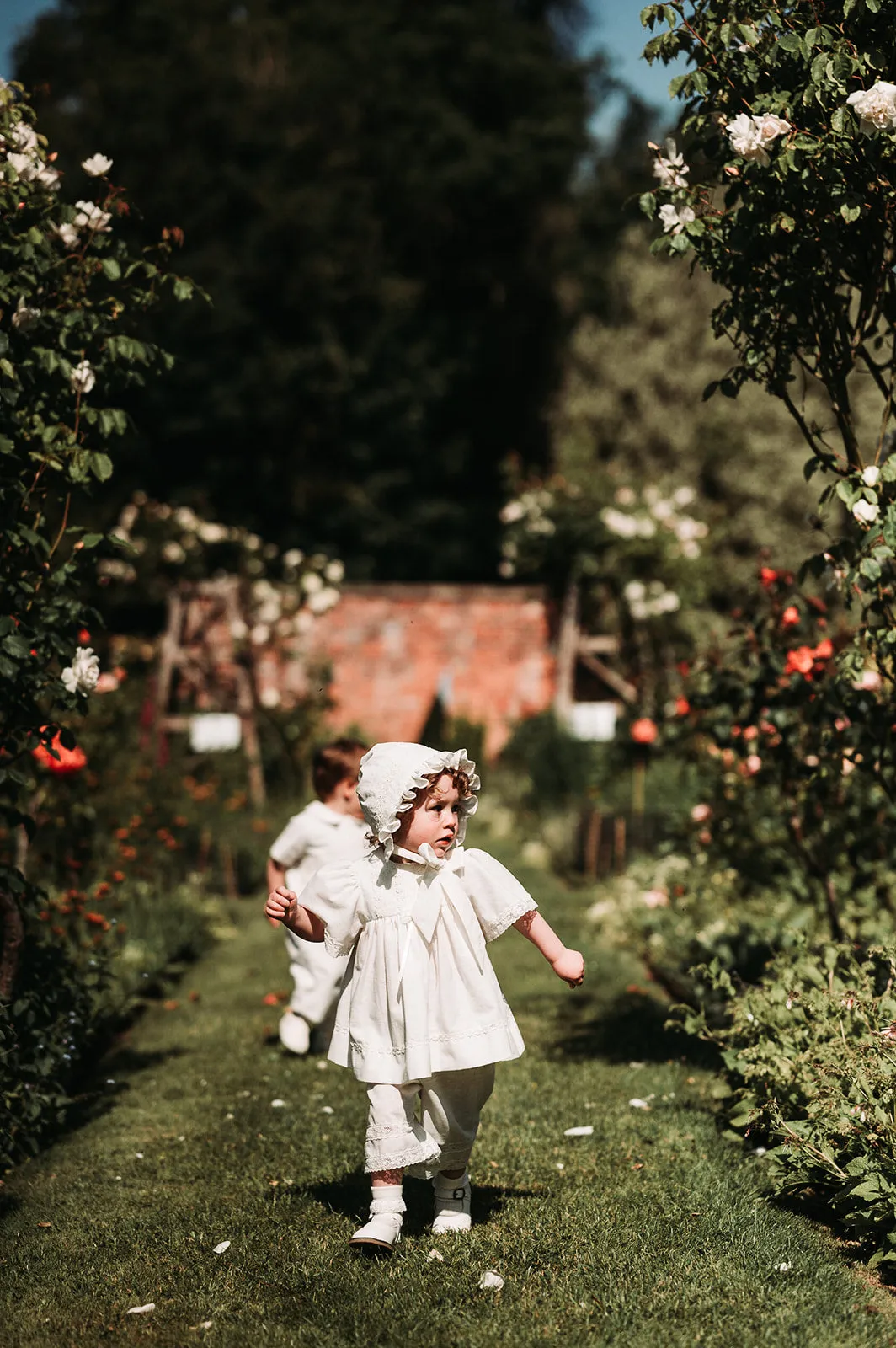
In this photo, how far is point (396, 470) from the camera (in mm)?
20234

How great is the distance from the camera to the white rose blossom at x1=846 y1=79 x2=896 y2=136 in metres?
3.67

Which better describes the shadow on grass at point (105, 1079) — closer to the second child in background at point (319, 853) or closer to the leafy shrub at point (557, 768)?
the second child in background at point (319, 853)

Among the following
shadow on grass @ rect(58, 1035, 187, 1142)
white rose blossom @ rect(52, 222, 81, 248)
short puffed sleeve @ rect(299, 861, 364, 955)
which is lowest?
shadow on grass @ rect(58, 1035, 187, 1142)

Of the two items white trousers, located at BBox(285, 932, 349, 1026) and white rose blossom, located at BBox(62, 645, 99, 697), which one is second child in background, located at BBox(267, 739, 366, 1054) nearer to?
white trousers, located at BBox(285, 932, 349, 1026)

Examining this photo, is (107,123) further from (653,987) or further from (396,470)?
(653,987)

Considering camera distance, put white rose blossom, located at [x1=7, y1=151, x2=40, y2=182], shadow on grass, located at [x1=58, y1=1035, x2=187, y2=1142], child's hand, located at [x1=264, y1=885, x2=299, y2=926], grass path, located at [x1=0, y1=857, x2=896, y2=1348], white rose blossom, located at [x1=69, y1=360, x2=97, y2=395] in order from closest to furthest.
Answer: grass path, located at [x1=0, y1=857, x2=896, y2=1348] → child's hand, located at [x1=264, y1=885, x2=299, y2=926] → white rose blossom, located at [x1=7, y1=151, x2=40, y2=182] → white rose blossom, located at [x1=69, y1=360, x2=97, y2=395] → shadow on grass, located at [x1=58, y1=1035, x2=187, y2=1142]

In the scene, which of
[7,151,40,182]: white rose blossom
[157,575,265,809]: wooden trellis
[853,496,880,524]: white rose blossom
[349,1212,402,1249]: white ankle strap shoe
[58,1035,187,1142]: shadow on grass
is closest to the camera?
[349,1212,402,1249]: white ankle strap shoe

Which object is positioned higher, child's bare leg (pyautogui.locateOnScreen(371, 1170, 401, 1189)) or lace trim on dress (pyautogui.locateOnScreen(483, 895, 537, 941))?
lace trim on dress (pyautogui.locateOnScreen(483, 895, 537, 941))

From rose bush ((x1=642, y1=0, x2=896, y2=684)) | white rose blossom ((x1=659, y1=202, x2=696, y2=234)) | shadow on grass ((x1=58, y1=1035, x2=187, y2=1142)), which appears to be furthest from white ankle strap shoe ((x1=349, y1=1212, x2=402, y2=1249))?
white rose blossom ((x1=659, y1=202, x2=696, y2=234))

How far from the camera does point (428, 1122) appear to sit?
357 cm

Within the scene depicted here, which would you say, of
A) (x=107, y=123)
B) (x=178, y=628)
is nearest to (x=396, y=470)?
(x=107, y=123)

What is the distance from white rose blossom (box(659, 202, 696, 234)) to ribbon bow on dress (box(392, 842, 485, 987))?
2129mm

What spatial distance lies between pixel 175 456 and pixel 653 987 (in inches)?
583

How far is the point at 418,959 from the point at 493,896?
0.86ft
